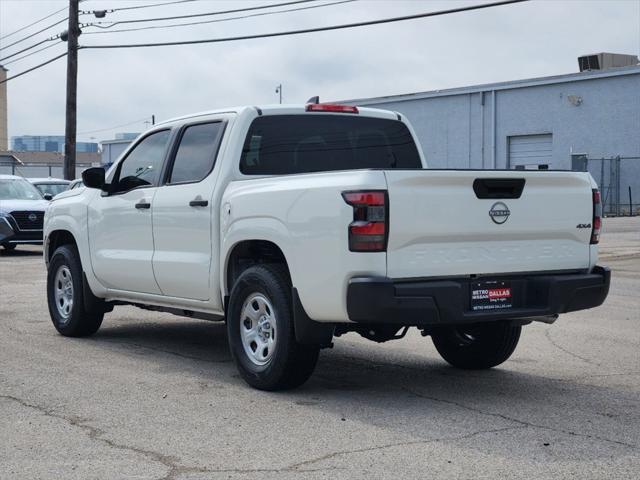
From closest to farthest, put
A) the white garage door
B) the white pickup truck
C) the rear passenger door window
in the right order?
the white pickup truck, the rear passenger door window, the white garage door

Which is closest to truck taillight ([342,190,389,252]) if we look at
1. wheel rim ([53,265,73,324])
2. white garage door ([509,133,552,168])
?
wheel rim ([53,265,73,324])

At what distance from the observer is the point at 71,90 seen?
3306cm

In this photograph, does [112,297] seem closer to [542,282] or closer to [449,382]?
[449,382]

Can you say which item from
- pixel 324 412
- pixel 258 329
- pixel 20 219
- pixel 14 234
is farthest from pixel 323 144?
pixel 20 219

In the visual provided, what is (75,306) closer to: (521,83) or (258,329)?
(258,329)

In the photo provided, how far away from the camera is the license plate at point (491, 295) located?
686 centimetres

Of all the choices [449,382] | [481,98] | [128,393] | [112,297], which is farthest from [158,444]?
[481,98]

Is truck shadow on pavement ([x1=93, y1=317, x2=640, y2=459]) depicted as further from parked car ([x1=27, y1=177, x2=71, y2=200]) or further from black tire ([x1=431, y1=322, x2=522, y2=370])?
parked car ([x1=27, y1=177, x2=71, y2=200])

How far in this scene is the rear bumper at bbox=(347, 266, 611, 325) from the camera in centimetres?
652

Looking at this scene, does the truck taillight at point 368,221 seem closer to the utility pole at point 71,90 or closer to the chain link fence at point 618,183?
the utility pole at point 71,90

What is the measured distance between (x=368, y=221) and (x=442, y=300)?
0.69 meters

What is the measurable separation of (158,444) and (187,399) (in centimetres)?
126

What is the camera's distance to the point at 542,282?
714 centimetres

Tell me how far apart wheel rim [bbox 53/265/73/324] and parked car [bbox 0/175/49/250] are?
13051 millimetres
